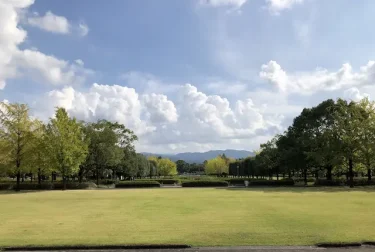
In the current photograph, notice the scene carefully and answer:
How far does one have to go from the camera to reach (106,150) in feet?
199

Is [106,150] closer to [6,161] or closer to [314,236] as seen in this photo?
[6,161]

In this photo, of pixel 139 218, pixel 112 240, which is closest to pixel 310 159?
pixel 139 218

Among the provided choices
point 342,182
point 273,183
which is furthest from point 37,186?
point 342,182

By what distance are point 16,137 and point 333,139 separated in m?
45.3

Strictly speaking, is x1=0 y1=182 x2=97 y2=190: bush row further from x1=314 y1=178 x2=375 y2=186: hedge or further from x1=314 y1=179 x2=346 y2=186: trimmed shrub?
x1=314 y1=178 x2=375 y2=186: hedge

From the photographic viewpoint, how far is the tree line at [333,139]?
154 feet

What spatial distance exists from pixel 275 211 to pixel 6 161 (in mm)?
41312

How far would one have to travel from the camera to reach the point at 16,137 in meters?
50.0

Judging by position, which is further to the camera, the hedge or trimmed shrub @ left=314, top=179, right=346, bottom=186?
trimmed shrub @ left=314, top=179, right=346, bottom=186

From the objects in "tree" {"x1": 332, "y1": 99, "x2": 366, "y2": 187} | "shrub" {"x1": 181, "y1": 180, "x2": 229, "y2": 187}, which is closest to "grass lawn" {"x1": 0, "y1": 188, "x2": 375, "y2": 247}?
"tree" {"x1": 332, "y1": 99, "x2": 366, "y2": 187}

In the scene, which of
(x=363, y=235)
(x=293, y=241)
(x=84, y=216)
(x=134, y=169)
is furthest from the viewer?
(x=134, y=169)

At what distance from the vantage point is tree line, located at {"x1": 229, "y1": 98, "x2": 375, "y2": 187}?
4703 cm

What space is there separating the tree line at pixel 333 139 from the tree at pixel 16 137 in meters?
40.7

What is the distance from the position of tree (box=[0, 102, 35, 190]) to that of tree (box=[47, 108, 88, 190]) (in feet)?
11.0
